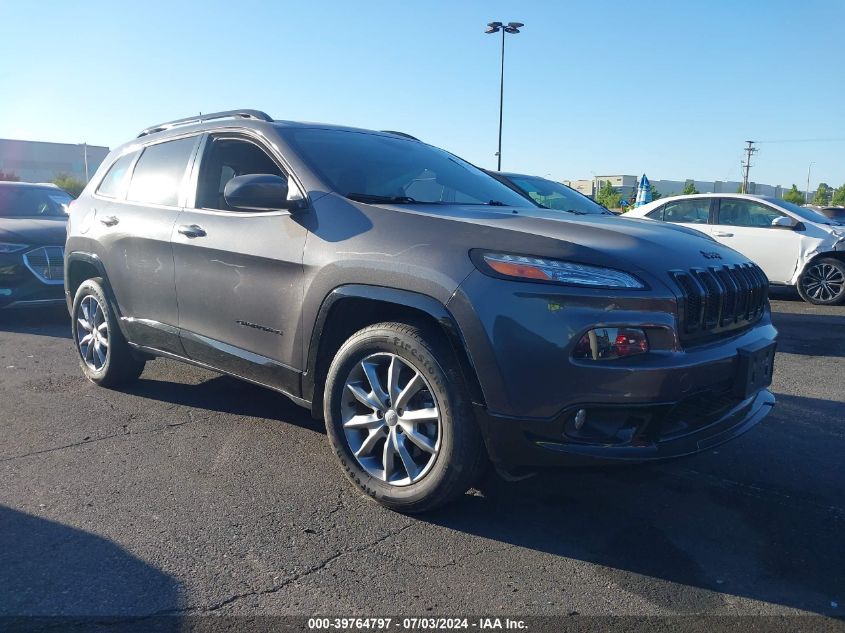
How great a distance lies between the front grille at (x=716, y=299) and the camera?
9.91 feet

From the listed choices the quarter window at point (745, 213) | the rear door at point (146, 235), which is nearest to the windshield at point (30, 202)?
the rear door at point (146, 235)

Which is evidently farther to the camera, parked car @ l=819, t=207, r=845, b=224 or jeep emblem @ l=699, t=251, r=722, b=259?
parked car @ l=819, t=207, r=845, b=224

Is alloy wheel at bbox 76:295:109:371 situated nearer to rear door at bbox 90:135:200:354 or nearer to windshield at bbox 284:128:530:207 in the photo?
rear door at bbox 90:135:200:354

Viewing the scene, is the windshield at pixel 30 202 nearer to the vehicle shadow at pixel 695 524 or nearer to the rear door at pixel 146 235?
the rear door at pixel 146 235

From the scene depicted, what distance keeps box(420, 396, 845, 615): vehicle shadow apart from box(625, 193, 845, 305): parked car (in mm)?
6518

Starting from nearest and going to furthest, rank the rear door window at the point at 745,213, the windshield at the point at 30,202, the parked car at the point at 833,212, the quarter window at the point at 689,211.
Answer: the windshield at the point at 30,202, the rear door window at the point at 745,213, the quarter window at the point at 689,211, the parked car at the point at 833,212

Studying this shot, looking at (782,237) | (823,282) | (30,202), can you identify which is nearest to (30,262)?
(30,202)

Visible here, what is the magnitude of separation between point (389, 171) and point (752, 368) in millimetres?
2132

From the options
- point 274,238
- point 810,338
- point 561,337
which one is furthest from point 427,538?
point 810,338

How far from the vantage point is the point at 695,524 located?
10.8 feet

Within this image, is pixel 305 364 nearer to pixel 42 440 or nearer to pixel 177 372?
pixel 42 440

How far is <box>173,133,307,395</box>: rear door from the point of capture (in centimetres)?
376

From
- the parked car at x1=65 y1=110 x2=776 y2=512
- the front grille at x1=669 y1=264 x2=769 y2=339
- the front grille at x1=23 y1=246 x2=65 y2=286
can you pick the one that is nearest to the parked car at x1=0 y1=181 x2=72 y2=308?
the front grille at x1=23 y1=246 x2=65 y2=286

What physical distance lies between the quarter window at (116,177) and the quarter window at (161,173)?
0.60 ft
